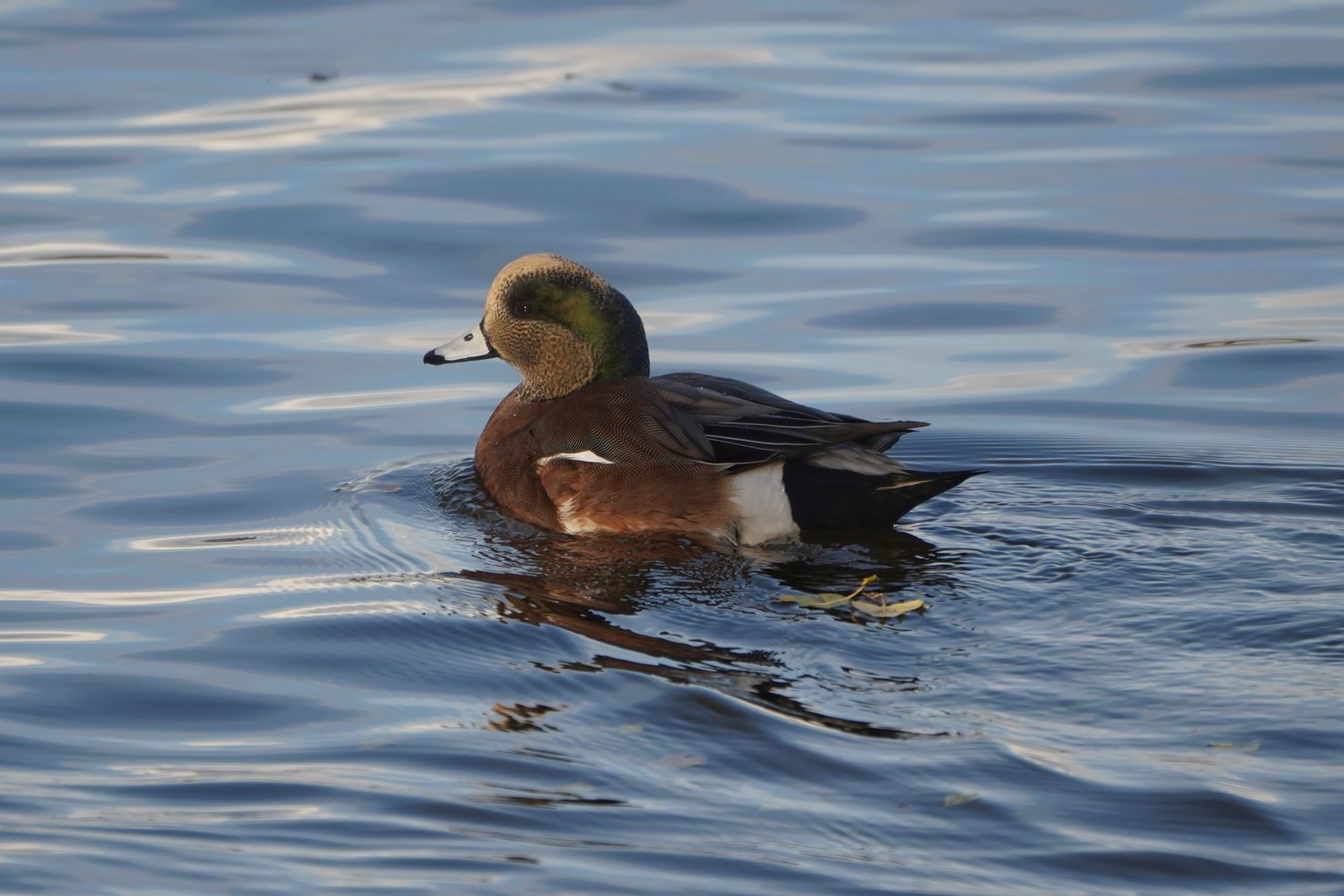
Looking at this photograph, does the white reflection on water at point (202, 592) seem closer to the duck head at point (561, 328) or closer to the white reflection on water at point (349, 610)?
the white reflection on water at point (349, 610)

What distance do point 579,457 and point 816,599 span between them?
126 cm

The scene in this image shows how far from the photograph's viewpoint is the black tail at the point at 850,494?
6.03 metres

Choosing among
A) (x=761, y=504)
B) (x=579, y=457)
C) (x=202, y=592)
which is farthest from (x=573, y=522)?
(x=202, y=592)

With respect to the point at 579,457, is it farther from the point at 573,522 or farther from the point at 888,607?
the point at 888,607

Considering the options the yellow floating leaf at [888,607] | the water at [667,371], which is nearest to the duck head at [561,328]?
the water at [667,371]

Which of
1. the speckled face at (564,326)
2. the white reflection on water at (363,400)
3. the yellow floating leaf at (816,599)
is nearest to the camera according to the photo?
the yellow floating leaf at (816,599)

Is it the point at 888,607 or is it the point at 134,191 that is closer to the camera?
the point at 888,607

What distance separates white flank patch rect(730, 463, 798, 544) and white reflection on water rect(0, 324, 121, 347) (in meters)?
4.11

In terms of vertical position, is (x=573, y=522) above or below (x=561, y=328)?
below

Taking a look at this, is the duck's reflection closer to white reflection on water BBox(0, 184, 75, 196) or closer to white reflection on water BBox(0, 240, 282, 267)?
white reflection on water BBox(0, 240, 282, 267)

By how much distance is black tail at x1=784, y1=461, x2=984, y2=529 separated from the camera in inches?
237

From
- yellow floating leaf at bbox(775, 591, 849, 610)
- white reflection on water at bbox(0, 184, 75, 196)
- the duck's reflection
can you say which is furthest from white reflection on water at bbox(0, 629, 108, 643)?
white reflection on water at bbox(0, 184, 75, 196)

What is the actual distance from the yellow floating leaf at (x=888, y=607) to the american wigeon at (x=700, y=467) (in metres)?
0.72

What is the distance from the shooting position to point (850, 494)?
241 inches
